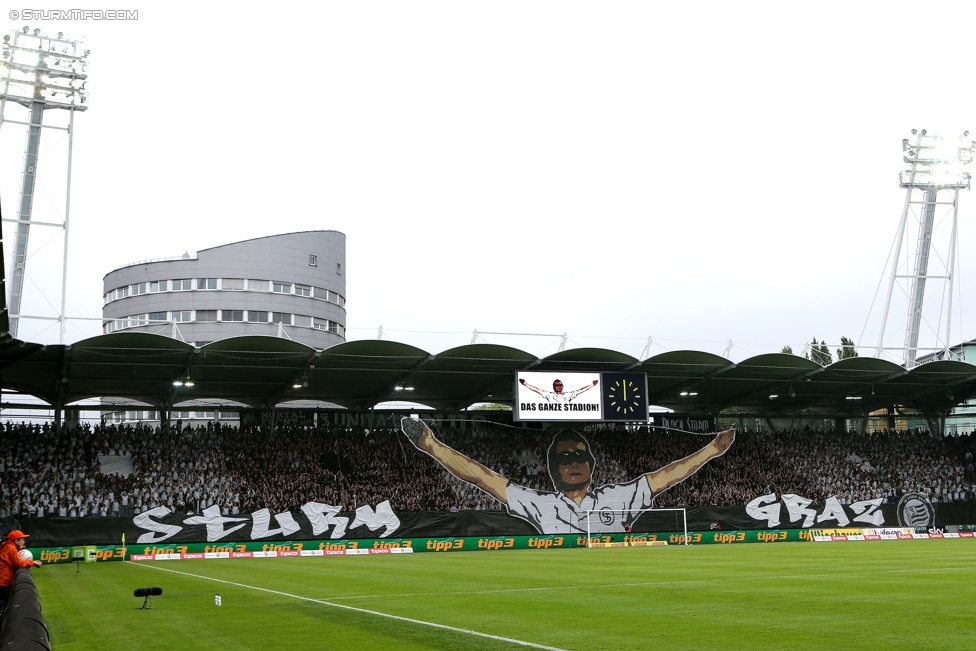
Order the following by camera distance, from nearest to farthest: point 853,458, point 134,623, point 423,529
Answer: point 134,623, point 423,529, point 853,458

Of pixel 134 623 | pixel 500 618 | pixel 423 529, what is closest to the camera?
pixel 500 618

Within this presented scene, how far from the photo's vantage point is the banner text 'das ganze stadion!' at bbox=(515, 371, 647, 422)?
1813 inches

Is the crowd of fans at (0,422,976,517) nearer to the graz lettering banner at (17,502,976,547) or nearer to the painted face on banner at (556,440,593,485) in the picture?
the painted face on banner at (556,440,593,485)

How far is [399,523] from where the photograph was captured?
42219 mm

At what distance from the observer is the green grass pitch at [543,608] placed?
1115cm

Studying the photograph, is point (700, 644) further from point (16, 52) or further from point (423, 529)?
point (16, 52)

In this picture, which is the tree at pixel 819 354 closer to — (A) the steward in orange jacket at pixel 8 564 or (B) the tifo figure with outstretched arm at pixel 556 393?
(B) the tifo figure with outstretched arm at pixel 556 393

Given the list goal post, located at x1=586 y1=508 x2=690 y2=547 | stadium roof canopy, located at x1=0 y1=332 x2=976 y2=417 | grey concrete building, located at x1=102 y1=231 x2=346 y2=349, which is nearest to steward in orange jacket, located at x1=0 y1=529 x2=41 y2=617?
stadium roof canopy, located at x1=0 y1=332 x2=976 y2=417

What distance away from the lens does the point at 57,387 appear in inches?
1732

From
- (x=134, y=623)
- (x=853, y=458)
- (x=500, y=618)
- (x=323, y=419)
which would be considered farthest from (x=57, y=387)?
(x=853, y=458)

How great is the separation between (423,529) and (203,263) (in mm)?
50605

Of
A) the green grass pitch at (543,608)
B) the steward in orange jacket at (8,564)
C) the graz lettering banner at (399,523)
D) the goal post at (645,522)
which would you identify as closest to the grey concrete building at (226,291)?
the graz lettering banner at (399,523)

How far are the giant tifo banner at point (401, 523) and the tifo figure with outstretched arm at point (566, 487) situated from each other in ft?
2.49

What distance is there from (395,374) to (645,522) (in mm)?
15042
